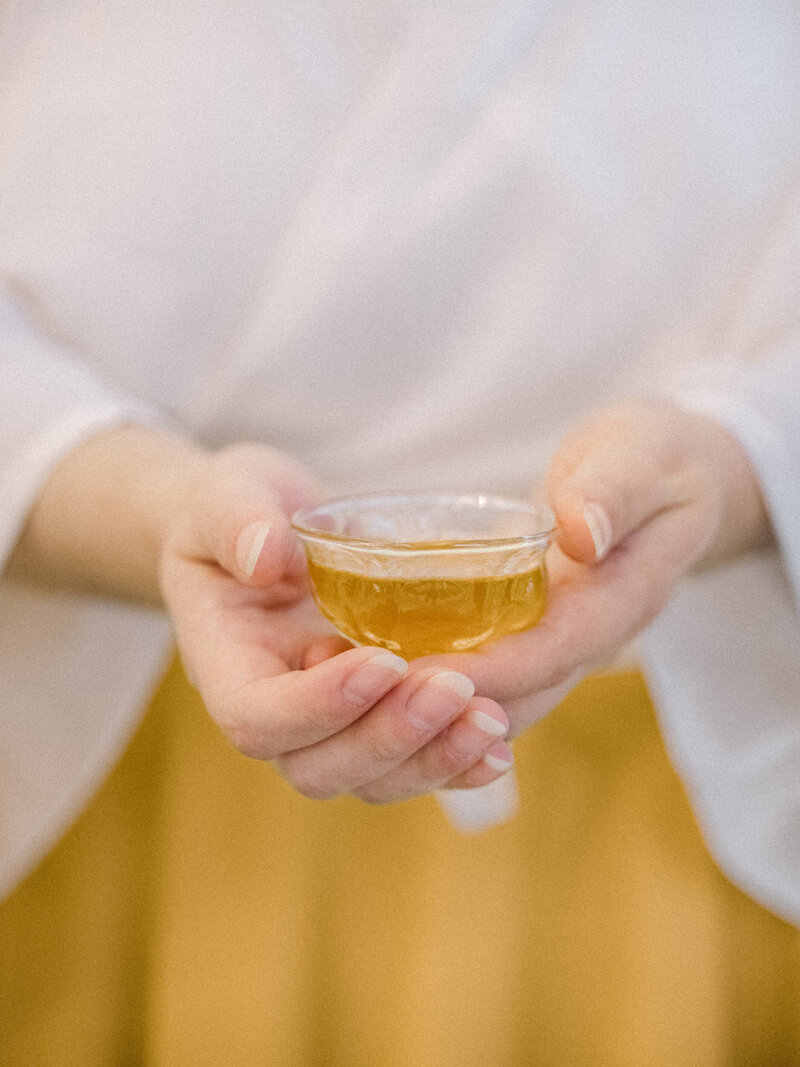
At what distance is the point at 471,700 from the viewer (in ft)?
1.92

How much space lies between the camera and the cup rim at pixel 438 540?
63cm

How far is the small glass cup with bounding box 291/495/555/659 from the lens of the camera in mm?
637

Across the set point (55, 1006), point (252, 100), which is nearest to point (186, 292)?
point (252, 100)

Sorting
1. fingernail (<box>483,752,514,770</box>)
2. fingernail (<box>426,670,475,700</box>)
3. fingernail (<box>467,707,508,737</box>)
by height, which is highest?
fingernail (<box>426,670,475,700</box>)

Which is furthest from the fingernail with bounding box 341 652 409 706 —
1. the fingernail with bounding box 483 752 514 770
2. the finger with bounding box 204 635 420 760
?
the fingernail with bounding box 483 752 514 770

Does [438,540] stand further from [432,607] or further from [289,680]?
[289,680]

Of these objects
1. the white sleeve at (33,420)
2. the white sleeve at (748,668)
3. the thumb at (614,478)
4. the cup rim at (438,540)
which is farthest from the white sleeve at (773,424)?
the white sleeve at (33,420)

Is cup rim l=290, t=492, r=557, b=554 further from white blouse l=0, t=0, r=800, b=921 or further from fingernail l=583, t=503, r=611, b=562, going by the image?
white blouse l=0, t=0, r=800, b=921

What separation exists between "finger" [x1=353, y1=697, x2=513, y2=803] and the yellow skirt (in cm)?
32

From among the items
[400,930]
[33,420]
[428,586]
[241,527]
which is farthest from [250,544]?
[400,930]

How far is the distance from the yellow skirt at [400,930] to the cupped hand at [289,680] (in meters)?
0.30

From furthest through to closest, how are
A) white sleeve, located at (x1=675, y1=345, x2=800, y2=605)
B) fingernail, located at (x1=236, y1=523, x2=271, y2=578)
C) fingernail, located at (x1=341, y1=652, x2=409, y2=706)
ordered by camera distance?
white sleeve, located at (x1=675, y1=345, x2=800, y2=605) → fingernail, located at (x1=236, y1=523, x2=271, y2=578) → fingernail, located at (x1=341, y1=652, x2=409, y2=706)

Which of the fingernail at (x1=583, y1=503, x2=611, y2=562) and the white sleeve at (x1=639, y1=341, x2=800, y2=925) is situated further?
the white sleeve at (x1=639, y1=341, x2=800, y2=925)

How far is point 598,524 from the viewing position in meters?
0.66
